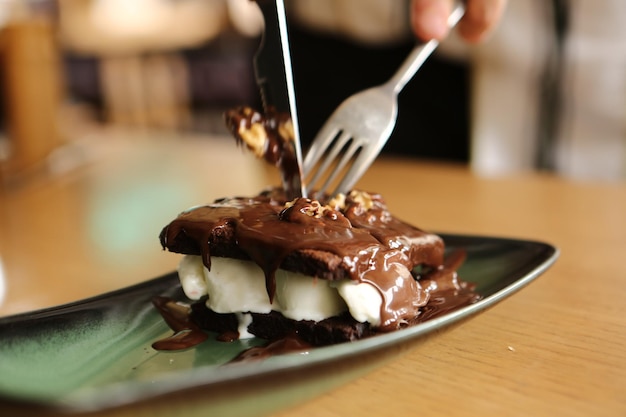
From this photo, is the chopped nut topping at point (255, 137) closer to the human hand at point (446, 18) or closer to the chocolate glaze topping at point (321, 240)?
the chocolate glaze topping at point (321, 240)

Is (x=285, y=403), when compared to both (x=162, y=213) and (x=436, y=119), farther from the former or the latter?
(x=436, y=119)

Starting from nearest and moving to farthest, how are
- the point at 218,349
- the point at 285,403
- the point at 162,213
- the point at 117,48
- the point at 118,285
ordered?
1. the point at 285,403
2. the point at 218,349
3. the point at 118,285
4. the point at 162,213
5. the point at 117,48

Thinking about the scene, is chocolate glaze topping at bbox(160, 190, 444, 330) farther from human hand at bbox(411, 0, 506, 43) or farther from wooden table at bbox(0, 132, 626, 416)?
human hand at bbox(411, 0, 506, 43)

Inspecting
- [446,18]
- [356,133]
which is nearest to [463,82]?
[446,18]

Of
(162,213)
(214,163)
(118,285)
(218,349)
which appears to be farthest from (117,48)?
(218,349)

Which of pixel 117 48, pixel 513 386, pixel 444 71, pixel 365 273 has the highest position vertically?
pixel 117 48

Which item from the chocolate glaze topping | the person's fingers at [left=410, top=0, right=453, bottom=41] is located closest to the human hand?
the person's fingers at [left=410, top=0, right=453, bottom=41]
